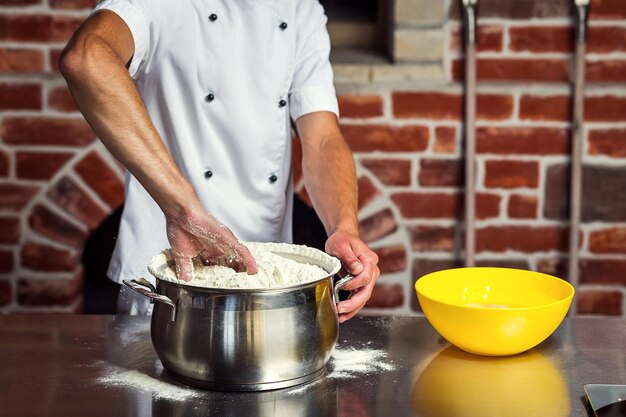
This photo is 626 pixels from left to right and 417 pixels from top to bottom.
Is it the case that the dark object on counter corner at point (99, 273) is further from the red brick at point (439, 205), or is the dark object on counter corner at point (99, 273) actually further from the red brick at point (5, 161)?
the red brick at point (439, 205)

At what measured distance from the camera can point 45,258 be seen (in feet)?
8.41

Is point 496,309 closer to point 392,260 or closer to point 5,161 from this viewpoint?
point 392,260

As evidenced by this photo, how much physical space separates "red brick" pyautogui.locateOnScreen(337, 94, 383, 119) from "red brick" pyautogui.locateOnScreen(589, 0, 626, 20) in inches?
23.7

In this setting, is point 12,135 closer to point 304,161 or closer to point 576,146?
point 304,161

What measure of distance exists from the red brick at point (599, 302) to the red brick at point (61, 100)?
148cm

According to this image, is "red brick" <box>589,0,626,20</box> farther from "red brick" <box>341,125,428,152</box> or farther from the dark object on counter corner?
the dark object on counter corner

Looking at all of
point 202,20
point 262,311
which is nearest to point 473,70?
point 202,20

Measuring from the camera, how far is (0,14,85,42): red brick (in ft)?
8.07

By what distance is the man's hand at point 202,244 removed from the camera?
51.6 inches

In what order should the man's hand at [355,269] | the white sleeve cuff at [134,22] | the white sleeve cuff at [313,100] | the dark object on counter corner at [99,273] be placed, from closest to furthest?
1. the man's hand at [355,269]
2. the white sleeve cuff at [134,22]
3. the white sleeve cuff at [313,100]
4. the dark object on counter corner at [99,273]

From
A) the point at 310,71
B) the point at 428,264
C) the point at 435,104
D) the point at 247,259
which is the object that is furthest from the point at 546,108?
the point at 247,259

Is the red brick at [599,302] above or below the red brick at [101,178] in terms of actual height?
below

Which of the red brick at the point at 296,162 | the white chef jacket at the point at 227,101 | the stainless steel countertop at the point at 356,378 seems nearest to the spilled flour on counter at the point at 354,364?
the stainless steel countertop at the point at 356,378

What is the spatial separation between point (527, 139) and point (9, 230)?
1.42 m
